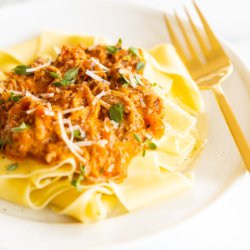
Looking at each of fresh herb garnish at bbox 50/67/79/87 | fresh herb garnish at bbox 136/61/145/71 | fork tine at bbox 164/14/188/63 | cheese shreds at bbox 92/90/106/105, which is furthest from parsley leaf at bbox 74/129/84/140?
fork tine at bbox 164/14/188/63

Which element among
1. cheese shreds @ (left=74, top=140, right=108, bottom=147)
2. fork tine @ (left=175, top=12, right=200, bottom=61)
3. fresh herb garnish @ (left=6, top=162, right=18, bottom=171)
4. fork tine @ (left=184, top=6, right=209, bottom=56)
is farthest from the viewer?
fork tine @ (left=175, top=12, right=200, bottom=61)

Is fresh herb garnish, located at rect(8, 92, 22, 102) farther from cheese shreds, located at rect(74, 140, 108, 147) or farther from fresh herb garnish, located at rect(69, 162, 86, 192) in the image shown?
fresh herb garnish, located at rect(69, 162, 86, 192)

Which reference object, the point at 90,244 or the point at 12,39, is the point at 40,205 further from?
the point at 12,39

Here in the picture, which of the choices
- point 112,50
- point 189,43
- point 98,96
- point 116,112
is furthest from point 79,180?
point 189,43

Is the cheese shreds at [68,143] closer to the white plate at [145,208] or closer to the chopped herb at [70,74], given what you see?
the white plate at [145,208]

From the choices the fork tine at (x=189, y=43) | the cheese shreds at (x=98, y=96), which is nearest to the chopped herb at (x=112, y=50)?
the cheese shreds at (x=98, y=96)

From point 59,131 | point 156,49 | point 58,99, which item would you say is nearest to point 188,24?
point 156,49
